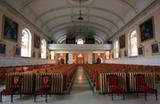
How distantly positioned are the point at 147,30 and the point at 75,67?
25.9 ft

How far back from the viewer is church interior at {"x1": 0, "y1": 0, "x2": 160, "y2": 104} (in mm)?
5395

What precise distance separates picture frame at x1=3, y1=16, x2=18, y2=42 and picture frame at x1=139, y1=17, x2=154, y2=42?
1153 centimetres

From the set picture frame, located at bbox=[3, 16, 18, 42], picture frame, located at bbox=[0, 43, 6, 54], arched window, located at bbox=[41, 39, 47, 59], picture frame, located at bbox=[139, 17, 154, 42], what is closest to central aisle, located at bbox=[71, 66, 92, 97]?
picture frame, located at bbox=[0, 43, 6, 54]

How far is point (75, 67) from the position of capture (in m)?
16.7

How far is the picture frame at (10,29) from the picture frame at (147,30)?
11.5 meters

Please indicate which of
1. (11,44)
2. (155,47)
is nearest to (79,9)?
(11,44)

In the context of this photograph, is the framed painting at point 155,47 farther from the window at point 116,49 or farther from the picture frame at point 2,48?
the window at point 116,49

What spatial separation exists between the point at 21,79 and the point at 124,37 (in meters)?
16.8

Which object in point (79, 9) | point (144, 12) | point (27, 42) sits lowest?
point (27, 42)

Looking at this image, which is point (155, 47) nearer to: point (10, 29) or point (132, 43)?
point (132, 43)

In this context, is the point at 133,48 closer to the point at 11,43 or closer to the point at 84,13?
the point at 84,13

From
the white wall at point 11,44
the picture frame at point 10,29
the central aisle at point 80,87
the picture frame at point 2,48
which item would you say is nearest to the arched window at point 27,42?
the white wall at point 11,44

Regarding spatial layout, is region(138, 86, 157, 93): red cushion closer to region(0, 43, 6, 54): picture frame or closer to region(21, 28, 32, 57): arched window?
region(0, 43, 6, 54): picture frame

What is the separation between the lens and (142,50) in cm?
1448
